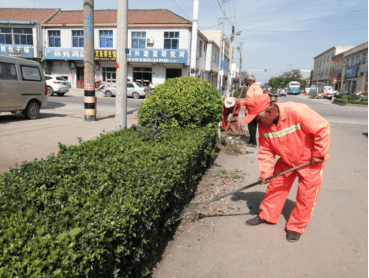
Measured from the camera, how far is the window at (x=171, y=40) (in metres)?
29.0

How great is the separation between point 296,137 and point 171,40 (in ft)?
91.0

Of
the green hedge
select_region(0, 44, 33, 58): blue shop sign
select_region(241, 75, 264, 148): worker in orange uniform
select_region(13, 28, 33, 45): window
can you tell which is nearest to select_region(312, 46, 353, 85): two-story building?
the green hedge

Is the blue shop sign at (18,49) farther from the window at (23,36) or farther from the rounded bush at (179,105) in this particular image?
the rounded bush at (179,105)

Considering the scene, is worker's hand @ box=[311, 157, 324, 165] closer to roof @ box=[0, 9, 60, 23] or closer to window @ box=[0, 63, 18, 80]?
window @ box=[0, 63, 18, 80]

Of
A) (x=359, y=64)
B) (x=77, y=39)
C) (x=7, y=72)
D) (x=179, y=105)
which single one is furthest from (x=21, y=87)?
(x=77, y=39)

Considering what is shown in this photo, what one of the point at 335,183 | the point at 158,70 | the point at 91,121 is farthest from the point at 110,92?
the point at 335,183

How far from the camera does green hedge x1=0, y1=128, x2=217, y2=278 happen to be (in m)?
1.61

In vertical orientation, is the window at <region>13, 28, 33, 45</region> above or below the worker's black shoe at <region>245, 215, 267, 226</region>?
above

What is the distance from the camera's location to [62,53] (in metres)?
31.1

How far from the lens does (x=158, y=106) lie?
5.78 m

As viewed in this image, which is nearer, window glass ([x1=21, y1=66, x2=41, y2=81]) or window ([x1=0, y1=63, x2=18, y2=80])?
window ([x1=0, y1=63, x2=18, y2=80])

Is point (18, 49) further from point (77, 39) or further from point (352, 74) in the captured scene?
point (352, 74)

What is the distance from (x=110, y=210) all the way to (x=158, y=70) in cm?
2975

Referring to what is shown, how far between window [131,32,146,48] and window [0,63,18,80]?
21563 mm
